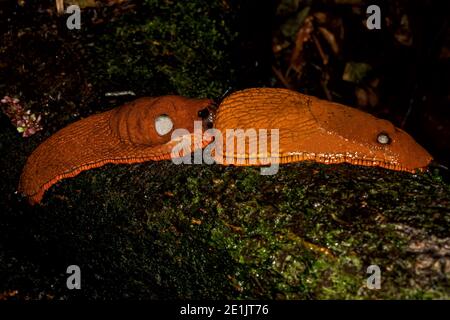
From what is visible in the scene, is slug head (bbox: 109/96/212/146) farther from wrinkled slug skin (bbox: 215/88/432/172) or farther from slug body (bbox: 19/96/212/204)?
wrinkled slug skin (bbox: 215/88/432/172)

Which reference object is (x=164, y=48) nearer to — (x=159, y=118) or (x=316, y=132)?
(x=159, y=118)

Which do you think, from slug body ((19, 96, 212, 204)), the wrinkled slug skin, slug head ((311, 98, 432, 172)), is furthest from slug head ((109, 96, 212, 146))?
slug head ((311, 98, 432, 172))

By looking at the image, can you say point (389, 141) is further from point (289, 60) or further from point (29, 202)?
point (289, 60)

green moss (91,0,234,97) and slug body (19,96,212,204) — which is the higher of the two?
green moss (91,0,234,97)

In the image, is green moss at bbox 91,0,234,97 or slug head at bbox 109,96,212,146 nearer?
slug head at bbox 109,96,212,146

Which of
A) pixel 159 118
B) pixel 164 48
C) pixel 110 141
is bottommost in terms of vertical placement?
pixel 110 141

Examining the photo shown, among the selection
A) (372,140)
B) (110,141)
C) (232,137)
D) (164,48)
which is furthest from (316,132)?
(164,48)

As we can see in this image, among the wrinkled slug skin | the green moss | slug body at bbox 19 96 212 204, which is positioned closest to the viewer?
the wrinkled slug skin
